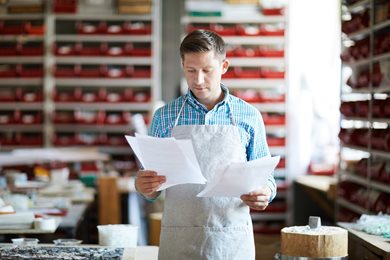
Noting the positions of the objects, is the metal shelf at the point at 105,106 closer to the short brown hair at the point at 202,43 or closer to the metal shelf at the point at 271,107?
the metal shelf at the point at 271,107

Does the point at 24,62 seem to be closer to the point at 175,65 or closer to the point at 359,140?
the point at 175,65

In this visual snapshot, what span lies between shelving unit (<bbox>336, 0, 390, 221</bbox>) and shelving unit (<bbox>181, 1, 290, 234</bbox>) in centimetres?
218

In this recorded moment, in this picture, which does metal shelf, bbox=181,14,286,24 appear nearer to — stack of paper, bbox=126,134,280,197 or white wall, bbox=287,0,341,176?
white wall, bbox=287,0,341,176

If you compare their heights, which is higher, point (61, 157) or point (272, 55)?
point (272, 55)

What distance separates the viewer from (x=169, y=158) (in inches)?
125

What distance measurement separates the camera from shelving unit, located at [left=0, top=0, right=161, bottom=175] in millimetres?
10086

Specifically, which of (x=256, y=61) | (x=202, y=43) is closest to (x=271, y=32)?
(x=256, y=61)

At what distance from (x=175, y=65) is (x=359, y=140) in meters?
3.87

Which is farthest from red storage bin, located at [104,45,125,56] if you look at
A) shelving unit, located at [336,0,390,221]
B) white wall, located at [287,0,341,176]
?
shelving unit, located at [336,0,390,221]

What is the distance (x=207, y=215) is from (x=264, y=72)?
6.84 m

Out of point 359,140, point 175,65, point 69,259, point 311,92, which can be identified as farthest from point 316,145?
point 69,259

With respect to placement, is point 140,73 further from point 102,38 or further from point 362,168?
point 362,168

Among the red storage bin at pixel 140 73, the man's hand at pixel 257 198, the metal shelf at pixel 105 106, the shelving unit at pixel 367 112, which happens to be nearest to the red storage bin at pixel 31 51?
the metal shelf at pixel 105 106

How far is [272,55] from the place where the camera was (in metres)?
10.1
